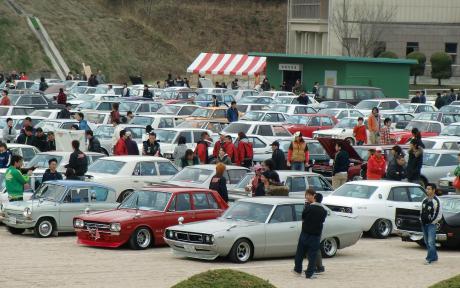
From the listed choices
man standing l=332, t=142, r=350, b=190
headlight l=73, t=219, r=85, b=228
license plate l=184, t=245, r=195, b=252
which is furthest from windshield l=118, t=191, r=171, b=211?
man standing l=332, t=142, r=350, b=190

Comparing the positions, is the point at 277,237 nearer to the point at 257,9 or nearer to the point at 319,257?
the point at 319,257

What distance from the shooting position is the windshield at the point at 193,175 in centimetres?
2827

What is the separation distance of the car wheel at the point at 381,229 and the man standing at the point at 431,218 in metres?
3.71

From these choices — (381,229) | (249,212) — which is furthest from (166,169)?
(249,212)

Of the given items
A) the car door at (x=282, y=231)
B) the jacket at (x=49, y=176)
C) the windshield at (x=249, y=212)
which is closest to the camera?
the car door at (x=282, y=231)

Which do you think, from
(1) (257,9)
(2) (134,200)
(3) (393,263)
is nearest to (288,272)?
(3) (393,263)

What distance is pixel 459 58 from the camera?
302 ft

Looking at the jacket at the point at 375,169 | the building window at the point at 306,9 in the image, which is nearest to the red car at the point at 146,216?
the jacket at the point at 375,169

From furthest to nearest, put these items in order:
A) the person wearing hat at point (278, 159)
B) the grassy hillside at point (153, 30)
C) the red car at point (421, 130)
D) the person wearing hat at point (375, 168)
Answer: the grassy hillside at point (153, 30)
the red car at point (421, 130)
the person wearing hat at point (278, 159)
the person wearing hat at point (375, 168)

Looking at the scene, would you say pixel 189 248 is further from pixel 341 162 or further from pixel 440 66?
pixel 440 66

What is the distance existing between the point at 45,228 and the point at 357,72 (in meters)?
45.2

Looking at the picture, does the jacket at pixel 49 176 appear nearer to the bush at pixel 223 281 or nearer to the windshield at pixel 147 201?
the windshield at pixel 147 201

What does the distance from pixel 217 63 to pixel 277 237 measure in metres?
55.3

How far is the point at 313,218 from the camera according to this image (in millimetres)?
20047
